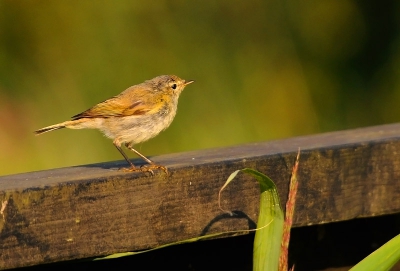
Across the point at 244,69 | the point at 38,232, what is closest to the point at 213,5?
the point at 244,69

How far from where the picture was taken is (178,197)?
2674 mm

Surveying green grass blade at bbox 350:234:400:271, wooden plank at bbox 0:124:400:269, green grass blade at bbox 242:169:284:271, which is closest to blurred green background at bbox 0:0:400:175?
wooden plank at bbox 0:124:400:269

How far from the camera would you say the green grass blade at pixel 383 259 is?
2.10 metres

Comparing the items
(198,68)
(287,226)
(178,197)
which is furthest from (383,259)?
(198,68)

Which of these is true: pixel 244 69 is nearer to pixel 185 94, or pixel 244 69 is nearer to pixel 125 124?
pixel 185 94

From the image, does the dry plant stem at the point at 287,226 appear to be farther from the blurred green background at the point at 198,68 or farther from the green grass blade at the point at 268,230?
the blurred green background at the point at 198,68

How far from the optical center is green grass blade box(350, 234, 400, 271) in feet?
6.88

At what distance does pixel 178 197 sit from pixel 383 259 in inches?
31.7

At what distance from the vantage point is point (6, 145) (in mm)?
5207

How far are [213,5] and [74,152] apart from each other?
1.71m

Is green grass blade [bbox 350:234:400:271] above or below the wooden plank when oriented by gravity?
below

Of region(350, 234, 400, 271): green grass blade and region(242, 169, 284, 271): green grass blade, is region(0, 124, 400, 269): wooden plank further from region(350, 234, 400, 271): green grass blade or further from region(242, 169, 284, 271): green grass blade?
region(350, 234, 400, 271): green grass blade

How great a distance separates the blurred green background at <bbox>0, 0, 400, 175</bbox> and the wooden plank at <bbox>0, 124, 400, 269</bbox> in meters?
1.97

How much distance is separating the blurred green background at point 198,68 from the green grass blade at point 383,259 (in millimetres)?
3224
